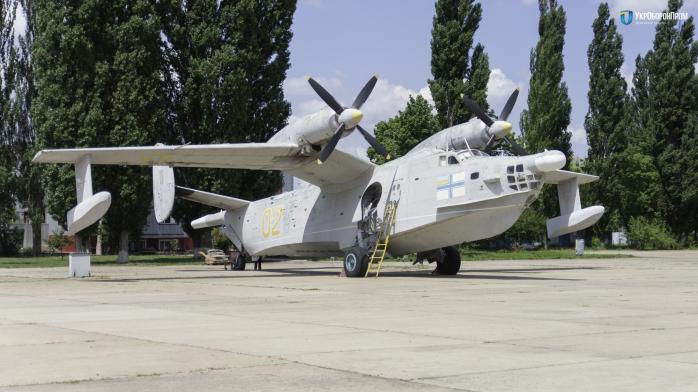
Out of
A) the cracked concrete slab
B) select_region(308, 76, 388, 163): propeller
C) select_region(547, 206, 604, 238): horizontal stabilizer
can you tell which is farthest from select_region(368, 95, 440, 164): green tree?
the cracked concrete slab

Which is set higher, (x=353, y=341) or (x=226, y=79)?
(x=226, y=79)

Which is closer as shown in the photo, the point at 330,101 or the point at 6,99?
the point at 330,101

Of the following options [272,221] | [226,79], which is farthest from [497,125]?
[226,79]

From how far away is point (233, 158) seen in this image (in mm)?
26016

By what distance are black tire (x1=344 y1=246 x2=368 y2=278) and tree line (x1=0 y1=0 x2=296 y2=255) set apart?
21026mm

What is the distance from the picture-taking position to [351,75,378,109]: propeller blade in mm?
25125

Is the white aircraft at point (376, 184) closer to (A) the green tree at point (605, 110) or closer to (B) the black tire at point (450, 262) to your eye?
(B) the black tire at point (450, 262)

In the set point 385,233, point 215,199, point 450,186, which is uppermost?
point 215,199

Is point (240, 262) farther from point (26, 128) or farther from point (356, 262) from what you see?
point (26, 128)

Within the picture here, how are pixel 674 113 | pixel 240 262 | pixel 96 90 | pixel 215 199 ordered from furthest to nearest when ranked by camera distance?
pixel 674 113 → pixel 96 90 → pixel 240 262 → pixel 215 199

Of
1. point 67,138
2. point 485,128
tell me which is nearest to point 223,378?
point 485,128

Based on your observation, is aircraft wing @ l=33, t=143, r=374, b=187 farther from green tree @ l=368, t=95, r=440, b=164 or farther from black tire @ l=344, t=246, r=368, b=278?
green tree @ l=368, t=95, r=440, b=164

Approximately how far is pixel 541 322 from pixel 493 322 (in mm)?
694

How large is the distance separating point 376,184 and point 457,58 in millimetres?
26736
